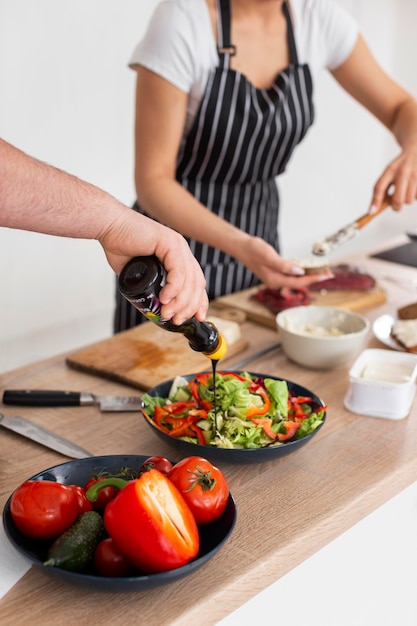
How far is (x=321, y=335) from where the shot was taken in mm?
1828

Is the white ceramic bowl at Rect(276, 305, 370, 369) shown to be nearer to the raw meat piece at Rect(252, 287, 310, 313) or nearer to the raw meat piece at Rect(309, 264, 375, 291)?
the raw meat piece at Rect(252, 287, 310, 313)

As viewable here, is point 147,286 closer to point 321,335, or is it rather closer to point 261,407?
point 261,407

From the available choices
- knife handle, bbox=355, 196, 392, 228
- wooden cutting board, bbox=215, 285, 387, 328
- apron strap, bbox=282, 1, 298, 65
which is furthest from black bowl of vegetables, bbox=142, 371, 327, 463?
apron strap, bbox=282, 1, 298, 65

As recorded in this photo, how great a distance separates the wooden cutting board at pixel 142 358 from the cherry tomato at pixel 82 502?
57 centimetres

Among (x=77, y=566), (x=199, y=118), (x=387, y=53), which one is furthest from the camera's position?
(x=387, y=53)

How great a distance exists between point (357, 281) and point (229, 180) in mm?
490

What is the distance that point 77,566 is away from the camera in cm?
100

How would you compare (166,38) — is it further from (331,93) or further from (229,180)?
(331,93)

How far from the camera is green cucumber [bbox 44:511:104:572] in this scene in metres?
0.99

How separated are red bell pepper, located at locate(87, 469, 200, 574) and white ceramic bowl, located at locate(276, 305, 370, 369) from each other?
776 millimetres

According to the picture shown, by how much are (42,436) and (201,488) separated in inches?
17.2

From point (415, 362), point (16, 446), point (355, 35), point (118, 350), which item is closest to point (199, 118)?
point (355, 35)

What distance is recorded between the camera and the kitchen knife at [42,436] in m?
1.37

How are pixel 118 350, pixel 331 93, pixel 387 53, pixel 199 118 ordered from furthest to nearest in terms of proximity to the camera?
pixel 387 53, pixel 331 93, pixel 199 118, pixel 118 350
